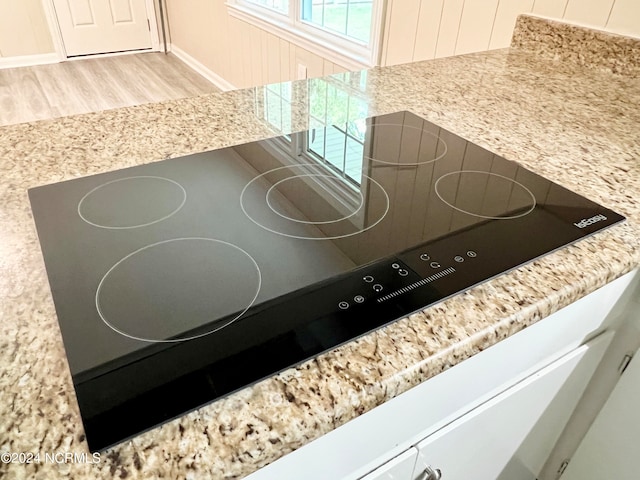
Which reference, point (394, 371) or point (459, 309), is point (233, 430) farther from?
point (459, 309)

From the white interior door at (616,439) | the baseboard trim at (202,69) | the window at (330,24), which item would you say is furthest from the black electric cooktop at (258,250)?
the baseboard trim at (202,69)

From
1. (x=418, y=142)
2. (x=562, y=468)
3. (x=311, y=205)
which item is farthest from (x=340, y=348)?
(x=562, y=468)

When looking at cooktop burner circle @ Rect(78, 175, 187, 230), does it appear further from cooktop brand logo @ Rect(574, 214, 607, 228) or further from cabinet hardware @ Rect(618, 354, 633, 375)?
cabinet hardware @ Rect(618, 354, 633, 375)

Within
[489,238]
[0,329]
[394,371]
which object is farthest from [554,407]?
[0,329]

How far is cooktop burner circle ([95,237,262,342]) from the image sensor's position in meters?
0.50

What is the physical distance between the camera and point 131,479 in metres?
0.38

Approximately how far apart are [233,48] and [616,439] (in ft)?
11.3

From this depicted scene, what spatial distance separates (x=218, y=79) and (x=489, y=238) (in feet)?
12.3

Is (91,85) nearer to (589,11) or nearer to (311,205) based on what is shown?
(589,11)

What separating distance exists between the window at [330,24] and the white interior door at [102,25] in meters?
2.20

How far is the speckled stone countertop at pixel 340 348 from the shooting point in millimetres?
413

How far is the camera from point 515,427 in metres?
0.79

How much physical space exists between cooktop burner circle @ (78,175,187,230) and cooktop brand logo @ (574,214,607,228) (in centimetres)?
60

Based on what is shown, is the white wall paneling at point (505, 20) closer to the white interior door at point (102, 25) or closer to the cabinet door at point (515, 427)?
the cabinet door at point (515, 427)
